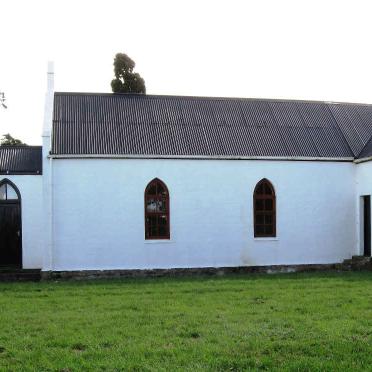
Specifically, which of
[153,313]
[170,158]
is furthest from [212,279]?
[153,313]

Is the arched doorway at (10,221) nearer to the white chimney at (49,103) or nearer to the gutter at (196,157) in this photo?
the gutter at (196,157)

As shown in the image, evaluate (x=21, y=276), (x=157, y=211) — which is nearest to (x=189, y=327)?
(x=157, y=211)

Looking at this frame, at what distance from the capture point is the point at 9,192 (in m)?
21.0

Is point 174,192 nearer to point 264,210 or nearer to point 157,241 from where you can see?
point 157,241

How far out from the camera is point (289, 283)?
55.0ft

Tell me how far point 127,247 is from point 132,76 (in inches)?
363

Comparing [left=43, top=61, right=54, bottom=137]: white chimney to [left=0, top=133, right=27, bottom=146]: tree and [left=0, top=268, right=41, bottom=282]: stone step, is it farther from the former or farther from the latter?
[left=0, top=133, right=27, bottom=146]: tree

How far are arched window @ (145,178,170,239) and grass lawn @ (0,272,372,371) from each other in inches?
160

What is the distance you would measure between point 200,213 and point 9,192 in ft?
23.0

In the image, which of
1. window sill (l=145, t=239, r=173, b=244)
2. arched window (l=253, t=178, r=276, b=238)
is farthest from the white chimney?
arched window (l=253, t=178, r=276, b=238)

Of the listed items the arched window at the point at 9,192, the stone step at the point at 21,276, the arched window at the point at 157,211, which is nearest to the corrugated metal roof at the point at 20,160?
the arched window at the point at 9,192

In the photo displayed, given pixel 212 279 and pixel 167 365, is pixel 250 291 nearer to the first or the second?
pixel 212 279

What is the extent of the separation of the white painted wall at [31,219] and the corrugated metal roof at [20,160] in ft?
0.89

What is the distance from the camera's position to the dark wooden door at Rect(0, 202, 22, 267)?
68.5ft
